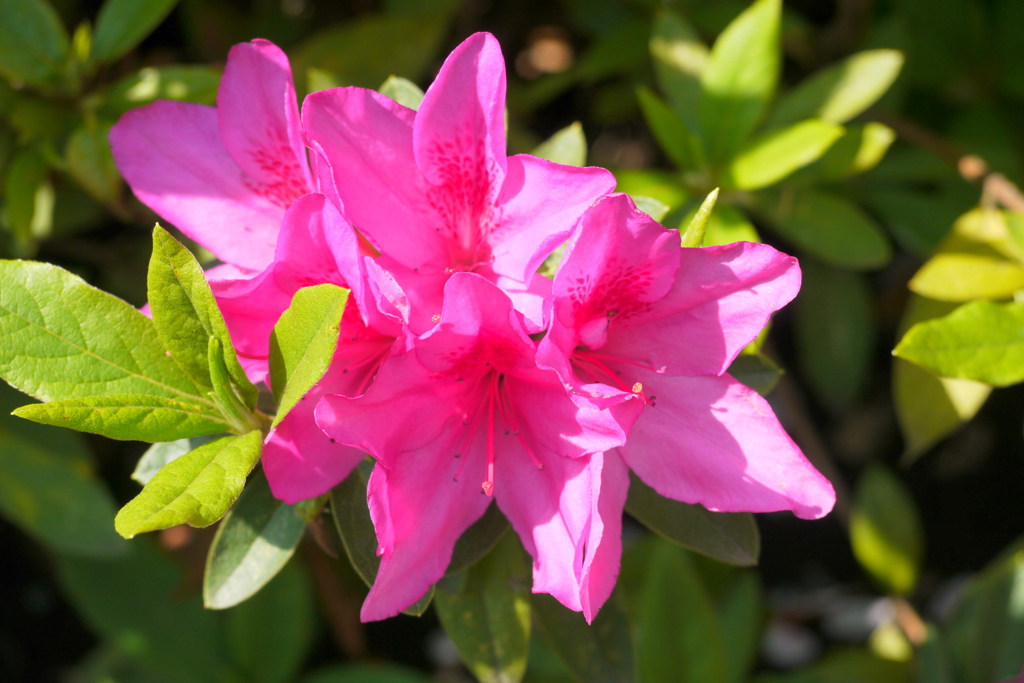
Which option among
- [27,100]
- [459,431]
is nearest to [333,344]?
[459,431]

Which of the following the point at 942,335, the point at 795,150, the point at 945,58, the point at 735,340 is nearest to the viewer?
the point at 735,340

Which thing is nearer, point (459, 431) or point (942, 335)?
point (459, 431)

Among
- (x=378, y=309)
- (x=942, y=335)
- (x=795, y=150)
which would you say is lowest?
(x=942, y=335)

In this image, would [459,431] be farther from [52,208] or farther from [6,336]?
[52,208]

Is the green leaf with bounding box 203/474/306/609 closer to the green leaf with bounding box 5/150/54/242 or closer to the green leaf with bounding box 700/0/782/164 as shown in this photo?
the green leaf with bounding box 5/150/54/242

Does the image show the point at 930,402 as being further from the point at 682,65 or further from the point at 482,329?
the point at 482,329
